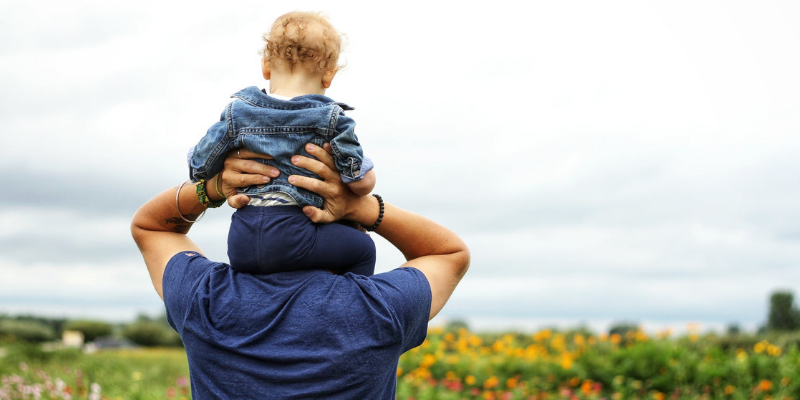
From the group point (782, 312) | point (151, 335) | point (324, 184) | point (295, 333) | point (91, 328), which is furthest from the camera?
point (91, 328)

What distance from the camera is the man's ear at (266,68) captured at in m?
2.40

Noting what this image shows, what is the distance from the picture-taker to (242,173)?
7.13ft

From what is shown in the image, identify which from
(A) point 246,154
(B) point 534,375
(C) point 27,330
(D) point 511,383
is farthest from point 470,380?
(C) point 27,330

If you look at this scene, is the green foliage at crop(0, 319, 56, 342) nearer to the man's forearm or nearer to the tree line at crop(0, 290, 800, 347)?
the tree line at crop(0, 290, 800, 347)

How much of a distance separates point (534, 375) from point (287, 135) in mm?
6278

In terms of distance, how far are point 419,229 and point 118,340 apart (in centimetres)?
1340

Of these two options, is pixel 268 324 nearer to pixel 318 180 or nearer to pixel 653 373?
pixel 318 180

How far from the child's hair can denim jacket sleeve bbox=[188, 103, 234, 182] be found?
0.26m

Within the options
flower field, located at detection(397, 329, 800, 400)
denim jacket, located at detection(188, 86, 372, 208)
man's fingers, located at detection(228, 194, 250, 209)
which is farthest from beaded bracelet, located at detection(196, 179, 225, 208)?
flower field, located at detection(397, 329, 800, 400)

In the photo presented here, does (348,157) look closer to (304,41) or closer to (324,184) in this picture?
(324,184)

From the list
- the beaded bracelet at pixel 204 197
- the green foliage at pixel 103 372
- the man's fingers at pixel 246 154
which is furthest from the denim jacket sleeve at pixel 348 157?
the green foliage at pixel 103 372

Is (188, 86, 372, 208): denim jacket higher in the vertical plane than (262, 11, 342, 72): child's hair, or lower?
lower

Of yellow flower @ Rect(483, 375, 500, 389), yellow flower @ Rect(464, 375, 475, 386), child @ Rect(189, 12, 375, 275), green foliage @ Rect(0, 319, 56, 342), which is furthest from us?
green foliage @ Rect(0, 319, 56, 342)

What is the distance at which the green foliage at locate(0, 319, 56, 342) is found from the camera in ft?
39.9
